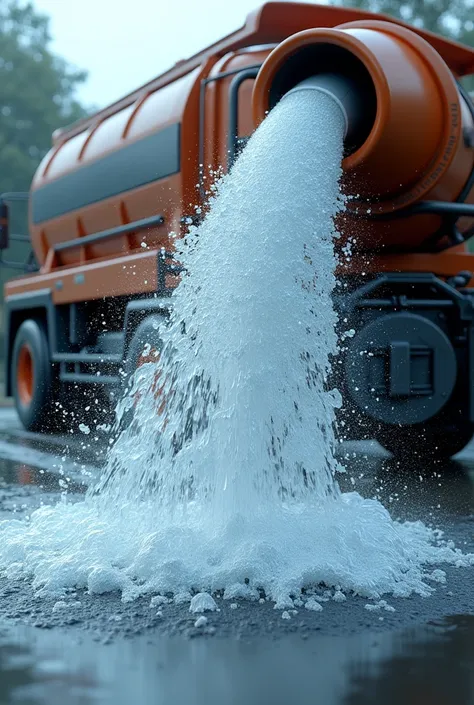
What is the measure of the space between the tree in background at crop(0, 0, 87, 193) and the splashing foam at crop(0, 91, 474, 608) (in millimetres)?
27573

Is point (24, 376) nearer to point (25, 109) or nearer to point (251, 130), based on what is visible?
point (251, 130)

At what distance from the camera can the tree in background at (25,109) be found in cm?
3178

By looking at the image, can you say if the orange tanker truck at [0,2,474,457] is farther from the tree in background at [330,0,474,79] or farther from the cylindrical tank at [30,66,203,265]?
the tree in background at [330,0,474,79]

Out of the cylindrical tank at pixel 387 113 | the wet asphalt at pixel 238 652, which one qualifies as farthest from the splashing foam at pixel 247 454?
the cylindrical tank at pixel 387 113

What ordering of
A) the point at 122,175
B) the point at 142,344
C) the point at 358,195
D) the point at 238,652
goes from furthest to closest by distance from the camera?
the point at 122,175
the point at 142,344
the point at 358,195
the point at 238,652

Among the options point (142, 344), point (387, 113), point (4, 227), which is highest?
point (387, 113)

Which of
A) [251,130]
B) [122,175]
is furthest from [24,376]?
[251,130]

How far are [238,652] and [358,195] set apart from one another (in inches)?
146

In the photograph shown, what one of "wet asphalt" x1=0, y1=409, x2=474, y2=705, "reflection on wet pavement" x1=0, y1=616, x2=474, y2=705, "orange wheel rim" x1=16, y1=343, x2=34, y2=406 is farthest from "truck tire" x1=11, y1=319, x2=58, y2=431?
"reflection on wet pavement" x1=0, y1=616, x2=474, y2=705

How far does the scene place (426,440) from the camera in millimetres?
7684

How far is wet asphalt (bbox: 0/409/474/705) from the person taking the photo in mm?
2818

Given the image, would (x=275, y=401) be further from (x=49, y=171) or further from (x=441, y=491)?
(x=49, y=171)

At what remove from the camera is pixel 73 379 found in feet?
29.9

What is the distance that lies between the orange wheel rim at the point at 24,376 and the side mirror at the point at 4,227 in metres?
1.44
